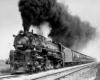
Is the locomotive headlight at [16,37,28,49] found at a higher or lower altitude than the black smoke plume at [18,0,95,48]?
lower

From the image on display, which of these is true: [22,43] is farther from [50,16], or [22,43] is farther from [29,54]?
[50,16]

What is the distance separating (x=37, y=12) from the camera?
49.0 ft

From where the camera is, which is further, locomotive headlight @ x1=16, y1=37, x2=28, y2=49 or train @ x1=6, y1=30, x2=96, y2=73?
locomotive headlight @ x1=16, y1=37, x2=28, y2=49

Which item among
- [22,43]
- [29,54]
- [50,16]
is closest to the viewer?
[29,54]

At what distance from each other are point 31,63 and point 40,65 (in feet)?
3.79

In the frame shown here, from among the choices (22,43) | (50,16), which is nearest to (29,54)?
(22,43)

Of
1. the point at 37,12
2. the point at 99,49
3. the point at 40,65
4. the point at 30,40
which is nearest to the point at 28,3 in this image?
the point at 37,12

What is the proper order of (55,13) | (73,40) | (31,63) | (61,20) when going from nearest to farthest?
(31,63) → (55,13) → (61,20) → (73,40)

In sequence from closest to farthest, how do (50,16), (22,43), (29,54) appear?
1. (29,54)
2. (22,43)
3. (50,16)

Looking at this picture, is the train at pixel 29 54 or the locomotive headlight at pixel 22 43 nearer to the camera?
the train at pixel 29 54

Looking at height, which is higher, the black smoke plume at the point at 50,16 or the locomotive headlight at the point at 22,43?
the black smoke plume at the point at 50,16

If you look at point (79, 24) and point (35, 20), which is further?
point (79, 24)

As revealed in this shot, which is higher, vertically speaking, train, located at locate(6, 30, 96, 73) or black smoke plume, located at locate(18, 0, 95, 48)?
black smoke plume, located at locate(18, 0, 95, 48)

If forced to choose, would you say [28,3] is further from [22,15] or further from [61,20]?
[61,20]
